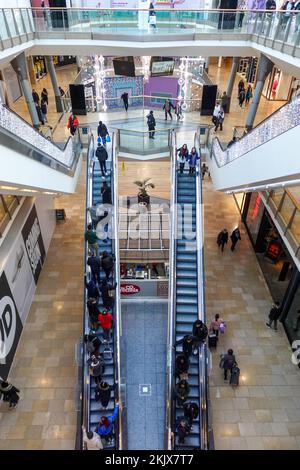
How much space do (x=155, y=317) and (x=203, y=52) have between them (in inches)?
471

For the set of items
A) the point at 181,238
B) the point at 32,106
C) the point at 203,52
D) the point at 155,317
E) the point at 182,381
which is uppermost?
the point at 203,52

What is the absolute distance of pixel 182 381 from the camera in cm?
866

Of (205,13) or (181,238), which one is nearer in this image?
(181,238)

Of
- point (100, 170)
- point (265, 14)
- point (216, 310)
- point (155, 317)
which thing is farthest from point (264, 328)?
point (265, 14)

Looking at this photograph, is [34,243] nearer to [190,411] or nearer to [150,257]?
[150,257]

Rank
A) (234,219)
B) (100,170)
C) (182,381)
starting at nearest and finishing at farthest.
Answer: (182,381), (100,170), (234,219)

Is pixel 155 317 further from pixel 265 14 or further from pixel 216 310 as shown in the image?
pixel 265 14

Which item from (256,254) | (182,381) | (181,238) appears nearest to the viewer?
(182,381)

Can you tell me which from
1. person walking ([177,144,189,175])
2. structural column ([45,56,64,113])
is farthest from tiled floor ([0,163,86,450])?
structural column ([45,56,64,113])

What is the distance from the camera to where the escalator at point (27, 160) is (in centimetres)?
653

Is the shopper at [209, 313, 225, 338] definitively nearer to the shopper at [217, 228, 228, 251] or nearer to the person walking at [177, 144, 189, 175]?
the shopper at [217, 228, 228, 251]

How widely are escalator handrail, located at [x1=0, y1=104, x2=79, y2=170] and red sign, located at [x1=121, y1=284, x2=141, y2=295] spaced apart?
4634 mm

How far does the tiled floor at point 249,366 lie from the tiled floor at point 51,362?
418 cm

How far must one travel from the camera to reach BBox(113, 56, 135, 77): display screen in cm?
1848
